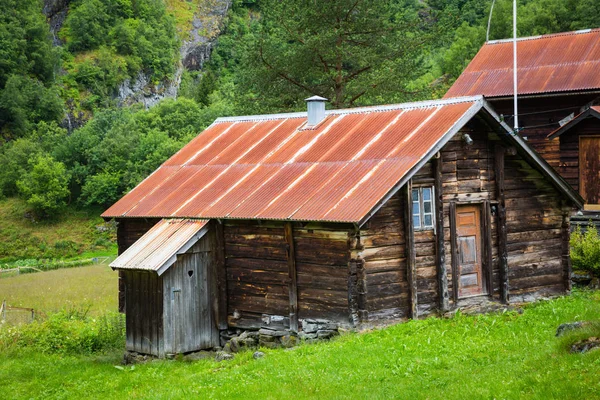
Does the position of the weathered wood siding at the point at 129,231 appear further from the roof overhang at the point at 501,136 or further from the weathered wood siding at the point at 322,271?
the roof overhang at the point at 501,136

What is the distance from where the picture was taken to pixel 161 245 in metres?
18.6

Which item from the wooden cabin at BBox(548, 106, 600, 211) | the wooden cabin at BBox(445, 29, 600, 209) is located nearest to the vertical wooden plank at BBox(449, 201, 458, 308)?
the wooden cabin at BBox(548, 106, 600, 211)

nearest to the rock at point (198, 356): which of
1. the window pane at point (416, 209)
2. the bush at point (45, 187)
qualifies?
the window pane at point (416, 209)

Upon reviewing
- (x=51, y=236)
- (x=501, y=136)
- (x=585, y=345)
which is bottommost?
(x=585, y=345)

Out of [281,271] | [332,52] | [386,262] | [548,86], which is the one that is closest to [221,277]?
[281,271]

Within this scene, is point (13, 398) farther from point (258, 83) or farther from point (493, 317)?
point (258, 83)

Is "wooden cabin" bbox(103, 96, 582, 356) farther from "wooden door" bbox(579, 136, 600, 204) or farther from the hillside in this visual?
the hillside

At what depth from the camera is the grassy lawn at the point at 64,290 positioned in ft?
88.4

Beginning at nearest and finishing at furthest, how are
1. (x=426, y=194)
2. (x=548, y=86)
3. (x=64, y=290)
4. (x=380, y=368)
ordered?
(x=380, y=368) → (x=426, y=194) → (x=548, y=86) → (x=64, y=290)

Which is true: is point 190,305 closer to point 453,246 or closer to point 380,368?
point 453,246

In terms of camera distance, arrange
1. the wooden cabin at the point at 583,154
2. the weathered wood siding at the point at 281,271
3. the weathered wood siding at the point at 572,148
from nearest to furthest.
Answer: the weathered wood siding at the point at 281,271
the wooden cabin at the point at 583,154
the weathered wood siding at the point at 572,148

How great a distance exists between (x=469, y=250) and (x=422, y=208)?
1.88 m

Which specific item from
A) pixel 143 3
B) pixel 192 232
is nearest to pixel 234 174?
pixel 192 232

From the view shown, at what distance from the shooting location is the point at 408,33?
39250 millimetres
